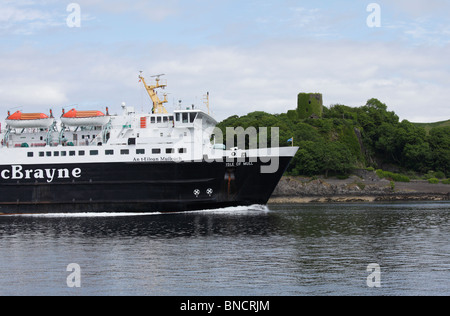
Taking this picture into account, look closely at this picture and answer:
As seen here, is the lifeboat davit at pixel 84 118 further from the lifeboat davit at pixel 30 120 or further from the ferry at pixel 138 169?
the lifeboat davit at pixel 30 120

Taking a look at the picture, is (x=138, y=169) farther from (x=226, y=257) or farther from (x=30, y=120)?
(x=226, y=257)

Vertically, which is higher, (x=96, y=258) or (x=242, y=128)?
(x=242, y=128)

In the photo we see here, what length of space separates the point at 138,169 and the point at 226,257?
59.3 feet

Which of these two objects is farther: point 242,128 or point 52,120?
point 242,128

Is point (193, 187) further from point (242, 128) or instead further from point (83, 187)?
point (242, 128)

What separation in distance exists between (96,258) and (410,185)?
55033 mm

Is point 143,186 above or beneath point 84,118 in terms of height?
beneath

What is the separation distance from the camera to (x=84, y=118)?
1551 inches

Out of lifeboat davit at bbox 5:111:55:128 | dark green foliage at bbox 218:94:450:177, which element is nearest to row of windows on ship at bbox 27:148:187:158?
lifeboat davit at bbox 5:111:55:128

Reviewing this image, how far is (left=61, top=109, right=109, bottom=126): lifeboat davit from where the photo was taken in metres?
39.0

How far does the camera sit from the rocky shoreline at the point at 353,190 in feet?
206

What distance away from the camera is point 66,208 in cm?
3762

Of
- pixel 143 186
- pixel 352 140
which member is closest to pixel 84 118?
pixel 143 186
